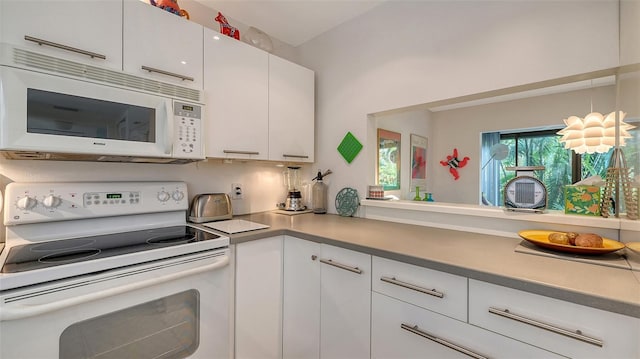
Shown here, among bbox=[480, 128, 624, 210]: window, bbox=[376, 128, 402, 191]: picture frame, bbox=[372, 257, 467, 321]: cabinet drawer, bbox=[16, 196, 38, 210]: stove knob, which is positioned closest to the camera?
bbox=[372, 257, 467, 321]: cabinet drawer

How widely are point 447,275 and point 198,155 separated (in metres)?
1.31

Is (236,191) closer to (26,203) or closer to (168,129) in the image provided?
(168,129)

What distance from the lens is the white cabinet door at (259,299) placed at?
1389 millimetres

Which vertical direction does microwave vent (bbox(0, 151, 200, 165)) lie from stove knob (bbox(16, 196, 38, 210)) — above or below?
above

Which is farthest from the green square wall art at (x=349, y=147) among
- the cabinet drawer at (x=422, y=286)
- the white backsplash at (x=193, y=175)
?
the cabinet drawer at (x=422, y=286)

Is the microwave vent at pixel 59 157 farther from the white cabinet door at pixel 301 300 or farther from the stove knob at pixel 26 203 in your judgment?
the white cabinet door at pixel 301 300

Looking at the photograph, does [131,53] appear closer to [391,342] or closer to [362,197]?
[362,197]

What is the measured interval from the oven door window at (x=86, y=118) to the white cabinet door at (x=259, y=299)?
29.5 inches

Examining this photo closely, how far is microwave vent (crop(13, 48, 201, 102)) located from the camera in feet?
3.47

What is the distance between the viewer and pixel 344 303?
127cm

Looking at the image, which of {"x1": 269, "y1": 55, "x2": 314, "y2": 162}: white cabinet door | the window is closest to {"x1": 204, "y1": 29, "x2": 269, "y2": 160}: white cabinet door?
{"x1": 269, "y1": 55, "x2": 314, "y2": 162}: white cabinet door

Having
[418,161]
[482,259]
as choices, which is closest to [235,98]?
[482,259]

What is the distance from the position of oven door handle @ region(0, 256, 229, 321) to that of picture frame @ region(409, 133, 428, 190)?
3.14 m

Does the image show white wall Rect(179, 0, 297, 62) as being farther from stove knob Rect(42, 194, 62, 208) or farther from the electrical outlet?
stove knob Rect(42, 194, 62, 208)
